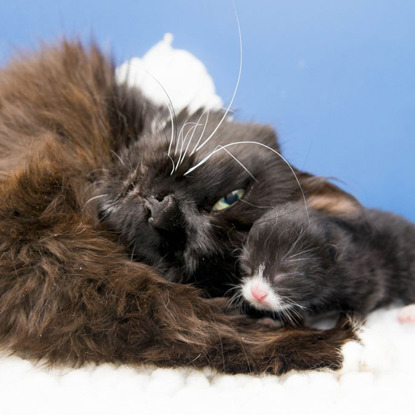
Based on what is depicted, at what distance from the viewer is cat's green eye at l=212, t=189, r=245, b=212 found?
3.70 ft

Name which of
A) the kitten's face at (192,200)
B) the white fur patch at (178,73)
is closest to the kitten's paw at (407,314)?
the kitten's face at (192,200)

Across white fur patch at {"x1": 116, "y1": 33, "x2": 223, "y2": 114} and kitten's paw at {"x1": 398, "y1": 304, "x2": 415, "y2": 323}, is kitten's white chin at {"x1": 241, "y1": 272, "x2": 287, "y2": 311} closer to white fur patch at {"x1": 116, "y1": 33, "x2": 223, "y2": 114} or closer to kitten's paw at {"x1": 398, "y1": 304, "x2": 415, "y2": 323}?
kitten's paw at {"x1": 398, "y1": 304, "x2": 415, "y2": 323}

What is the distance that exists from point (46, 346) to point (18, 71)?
2.65ft

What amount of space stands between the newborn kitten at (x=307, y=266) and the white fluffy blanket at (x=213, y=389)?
0.13 meters

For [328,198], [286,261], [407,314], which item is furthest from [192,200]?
[407,314]

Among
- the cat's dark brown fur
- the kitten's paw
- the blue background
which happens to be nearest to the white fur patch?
the blue background

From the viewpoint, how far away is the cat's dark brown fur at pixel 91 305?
976mm

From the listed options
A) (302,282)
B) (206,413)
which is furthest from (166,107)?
(206,413)

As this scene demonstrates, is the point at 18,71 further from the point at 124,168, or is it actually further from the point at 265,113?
the point at 265,113

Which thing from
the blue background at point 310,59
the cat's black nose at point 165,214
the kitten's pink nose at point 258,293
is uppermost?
the blue background at point 310,59

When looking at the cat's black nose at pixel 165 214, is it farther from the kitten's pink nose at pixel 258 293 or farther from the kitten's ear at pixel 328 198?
the kitten's ear at pixel 328 198

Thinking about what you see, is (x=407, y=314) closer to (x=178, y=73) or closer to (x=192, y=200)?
(x=192, y=200)

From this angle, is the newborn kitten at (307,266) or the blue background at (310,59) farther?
the blue background at (310,59)

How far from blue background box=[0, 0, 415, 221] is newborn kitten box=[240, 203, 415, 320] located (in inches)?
17.9
